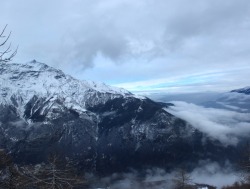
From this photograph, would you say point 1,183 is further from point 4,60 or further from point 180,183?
point 180,183

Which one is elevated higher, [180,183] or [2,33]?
[2,33]

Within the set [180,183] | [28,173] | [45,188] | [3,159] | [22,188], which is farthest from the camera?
[180,183]

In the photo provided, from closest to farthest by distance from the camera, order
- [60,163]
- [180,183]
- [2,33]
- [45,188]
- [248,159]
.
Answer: [2,33]
[45,188]
[60,163]
[248,159]
[180,183]

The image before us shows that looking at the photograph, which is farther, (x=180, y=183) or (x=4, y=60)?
(x=180, y=183)

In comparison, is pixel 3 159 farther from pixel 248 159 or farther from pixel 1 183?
pixel 248 159

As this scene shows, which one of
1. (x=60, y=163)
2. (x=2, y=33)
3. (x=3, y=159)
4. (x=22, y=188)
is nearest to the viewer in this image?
(x=2, y=33)

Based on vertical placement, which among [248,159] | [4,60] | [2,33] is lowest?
[248,159]

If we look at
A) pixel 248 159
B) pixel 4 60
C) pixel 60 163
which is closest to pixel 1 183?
pixel 4 60

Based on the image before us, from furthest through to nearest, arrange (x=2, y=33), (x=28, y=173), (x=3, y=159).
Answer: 1. (x=3, y=159)
2. (x=28, y=173)
3. (x=2, y=33)

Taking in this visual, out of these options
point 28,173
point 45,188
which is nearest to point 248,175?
point 45,188
